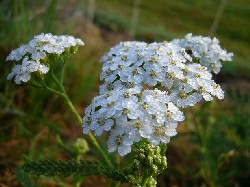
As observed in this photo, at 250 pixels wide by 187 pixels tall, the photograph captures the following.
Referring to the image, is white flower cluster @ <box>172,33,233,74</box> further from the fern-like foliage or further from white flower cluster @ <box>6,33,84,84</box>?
the fern-like foliage

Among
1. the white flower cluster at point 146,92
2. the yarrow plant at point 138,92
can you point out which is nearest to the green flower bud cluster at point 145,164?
the yarrow plant at point 138,92

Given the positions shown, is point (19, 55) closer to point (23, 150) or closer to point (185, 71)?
point (185, 71)

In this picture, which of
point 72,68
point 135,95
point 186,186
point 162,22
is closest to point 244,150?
point 186,186

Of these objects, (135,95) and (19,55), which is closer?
(135,95)

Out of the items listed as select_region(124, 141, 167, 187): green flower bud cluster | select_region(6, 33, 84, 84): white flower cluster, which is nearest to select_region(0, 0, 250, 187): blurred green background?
select_region(6, 33, 84, 84): white flower cluster

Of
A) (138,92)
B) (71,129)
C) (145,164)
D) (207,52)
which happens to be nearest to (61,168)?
(145,164)

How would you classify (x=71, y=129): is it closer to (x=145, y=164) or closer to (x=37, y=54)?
(x=37, y=54)
